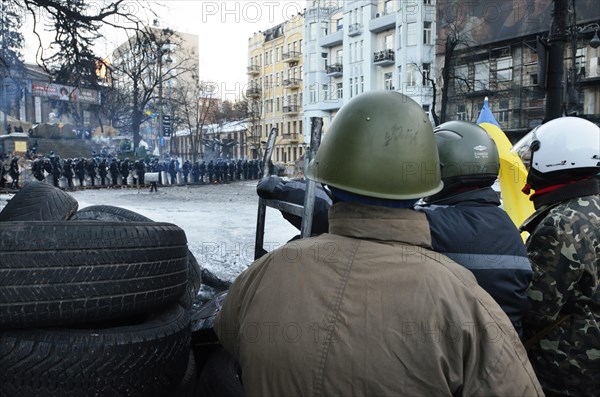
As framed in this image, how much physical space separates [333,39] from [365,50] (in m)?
7.23

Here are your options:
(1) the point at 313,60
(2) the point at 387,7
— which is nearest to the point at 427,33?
(2) the point at 387,7

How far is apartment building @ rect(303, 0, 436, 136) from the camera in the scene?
4559 centimetres

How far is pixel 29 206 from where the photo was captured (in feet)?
12.4

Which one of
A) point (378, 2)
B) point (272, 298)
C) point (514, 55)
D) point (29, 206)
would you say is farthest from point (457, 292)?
point (378, 2)

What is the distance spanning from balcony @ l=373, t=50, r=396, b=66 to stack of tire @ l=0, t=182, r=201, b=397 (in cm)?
4862

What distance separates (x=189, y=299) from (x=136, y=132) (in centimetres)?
3588

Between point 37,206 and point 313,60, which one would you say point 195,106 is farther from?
point 37,206

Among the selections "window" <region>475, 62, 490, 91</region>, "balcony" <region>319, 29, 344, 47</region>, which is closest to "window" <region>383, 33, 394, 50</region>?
"balcony" <region>319, 29, 344, 47</region>

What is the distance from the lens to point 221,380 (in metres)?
2.84

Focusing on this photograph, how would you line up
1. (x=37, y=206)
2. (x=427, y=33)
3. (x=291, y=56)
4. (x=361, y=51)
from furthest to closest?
(x=291, y=56) → (x=361, y=51) → (x=427, y=33) → (x=37, y=206)

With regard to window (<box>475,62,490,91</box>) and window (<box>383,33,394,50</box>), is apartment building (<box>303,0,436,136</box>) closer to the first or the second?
window (<box>383,33,394,50</box>)

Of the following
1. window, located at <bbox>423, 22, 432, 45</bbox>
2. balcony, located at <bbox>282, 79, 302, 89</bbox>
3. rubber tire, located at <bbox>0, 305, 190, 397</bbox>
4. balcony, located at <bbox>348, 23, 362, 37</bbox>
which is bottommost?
rubber tire, located at <bbox>0, 305, 190, 397</bbox>

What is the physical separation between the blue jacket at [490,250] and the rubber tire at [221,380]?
4.42 ft

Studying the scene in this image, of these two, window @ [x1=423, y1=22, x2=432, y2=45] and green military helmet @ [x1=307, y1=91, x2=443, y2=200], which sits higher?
window @ [x1=423, y1=22, x2=432, y2=45]
